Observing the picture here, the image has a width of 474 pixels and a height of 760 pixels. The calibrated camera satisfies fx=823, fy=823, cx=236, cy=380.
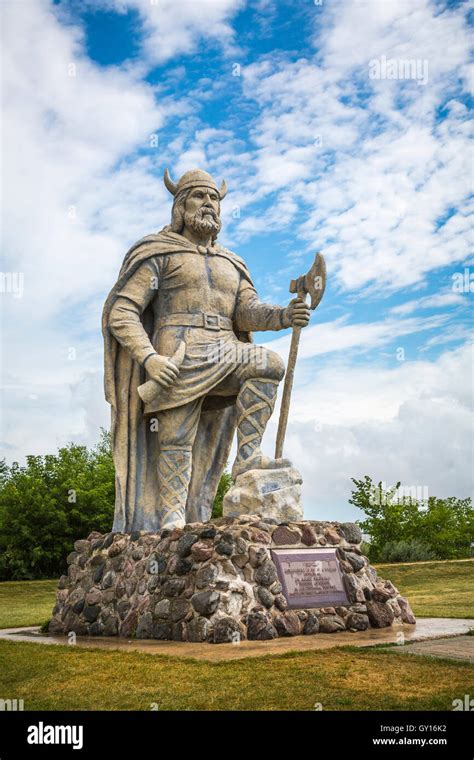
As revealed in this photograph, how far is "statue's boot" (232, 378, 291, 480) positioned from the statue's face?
68.8 inches

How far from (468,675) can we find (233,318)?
4.89 metres

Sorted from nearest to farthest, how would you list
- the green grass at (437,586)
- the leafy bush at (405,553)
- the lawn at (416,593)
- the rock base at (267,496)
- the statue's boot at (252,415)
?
1. the rock base at (267,496)
2. the statue's boot at (252,415)
3. the green grass at (437,586)
4. the lawn at (416,593)
5. the leafy bush at (405,553)

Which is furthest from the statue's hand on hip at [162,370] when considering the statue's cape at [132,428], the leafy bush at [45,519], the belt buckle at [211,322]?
the leafy bush at [45,519]

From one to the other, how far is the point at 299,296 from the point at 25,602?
8165mm

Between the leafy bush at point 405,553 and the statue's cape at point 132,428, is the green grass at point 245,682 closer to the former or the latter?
the statue's cape at point 132,428

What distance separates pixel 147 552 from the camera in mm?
7332

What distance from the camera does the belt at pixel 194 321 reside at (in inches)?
325

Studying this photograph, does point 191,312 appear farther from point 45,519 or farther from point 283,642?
point 45,519

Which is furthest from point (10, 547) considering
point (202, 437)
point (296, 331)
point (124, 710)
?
point (124, 710)

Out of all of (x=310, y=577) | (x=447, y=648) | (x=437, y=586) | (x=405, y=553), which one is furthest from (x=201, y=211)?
(x=405, y=553)

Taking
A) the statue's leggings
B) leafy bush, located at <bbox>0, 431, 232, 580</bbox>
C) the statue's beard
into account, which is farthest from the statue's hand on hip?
leafy bush, located at <bbox>0, 431, 232, 580</bbox>

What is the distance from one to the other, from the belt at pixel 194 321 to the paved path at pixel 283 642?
309 centimetres

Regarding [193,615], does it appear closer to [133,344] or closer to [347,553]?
[347,553]

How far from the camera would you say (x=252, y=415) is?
7945 mm
